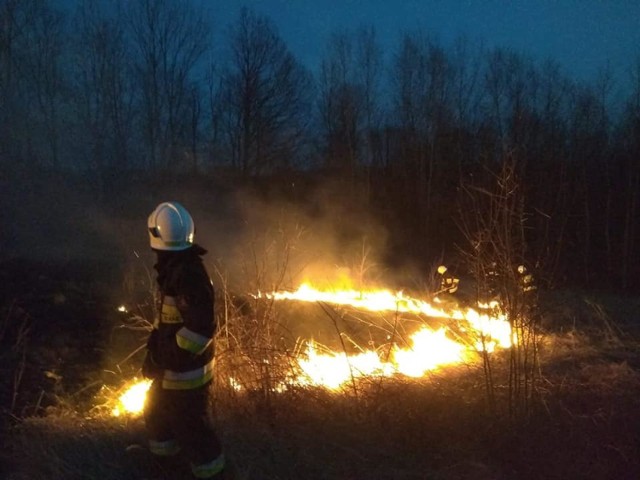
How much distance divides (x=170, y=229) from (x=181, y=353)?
0.74m

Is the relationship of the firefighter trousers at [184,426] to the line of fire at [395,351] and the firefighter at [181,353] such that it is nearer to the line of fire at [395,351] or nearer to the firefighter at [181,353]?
the firefighter at [181,353]

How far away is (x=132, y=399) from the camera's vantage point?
539 centimetres

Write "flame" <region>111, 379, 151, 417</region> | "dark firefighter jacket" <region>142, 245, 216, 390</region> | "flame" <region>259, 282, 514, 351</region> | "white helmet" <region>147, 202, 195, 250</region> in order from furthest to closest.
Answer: "flame" <region>259, 282, 514, 351</region> < "flame" <region>111, 379, 151, 417</region> < "white helmet" <region>147, 202, 195, 250</region> < "dark firefighter jacket" <region>142, 245, 216, 390</region>

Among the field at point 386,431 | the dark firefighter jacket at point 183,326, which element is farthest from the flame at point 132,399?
the dark firefighter jacket at point 183,326

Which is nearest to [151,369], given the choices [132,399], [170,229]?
[170,229]

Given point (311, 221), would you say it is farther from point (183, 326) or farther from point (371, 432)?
point (183, 326)

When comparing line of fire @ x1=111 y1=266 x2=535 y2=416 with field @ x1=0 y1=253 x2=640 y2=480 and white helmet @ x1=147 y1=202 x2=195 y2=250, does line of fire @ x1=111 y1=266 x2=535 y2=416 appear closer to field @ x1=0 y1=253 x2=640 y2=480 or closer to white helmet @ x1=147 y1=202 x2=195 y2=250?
field @ x1=0 y1=253 x2=640 y2=480

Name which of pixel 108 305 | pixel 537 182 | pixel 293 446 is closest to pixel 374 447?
pixel 293 446

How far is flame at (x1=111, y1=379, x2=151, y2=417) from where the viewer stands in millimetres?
5043

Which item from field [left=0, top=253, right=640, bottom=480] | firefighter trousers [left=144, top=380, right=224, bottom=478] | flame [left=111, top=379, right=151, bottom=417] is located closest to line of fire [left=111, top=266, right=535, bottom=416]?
flame [left=111, top=379, right=151, bottom=417]

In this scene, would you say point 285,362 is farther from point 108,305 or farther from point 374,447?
point 108,305

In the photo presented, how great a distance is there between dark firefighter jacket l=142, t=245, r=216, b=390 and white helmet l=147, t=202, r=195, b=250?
51mm

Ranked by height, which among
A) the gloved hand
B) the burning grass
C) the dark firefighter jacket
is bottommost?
the burning grass

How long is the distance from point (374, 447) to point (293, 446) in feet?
2.20
